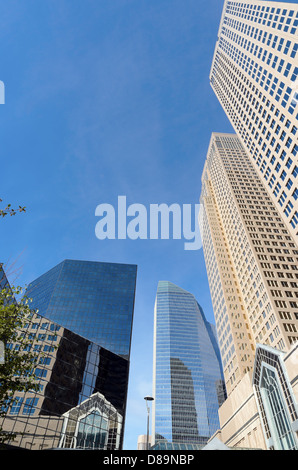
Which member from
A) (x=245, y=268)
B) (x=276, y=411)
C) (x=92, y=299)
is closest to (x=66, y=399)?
(x=276, y=411)

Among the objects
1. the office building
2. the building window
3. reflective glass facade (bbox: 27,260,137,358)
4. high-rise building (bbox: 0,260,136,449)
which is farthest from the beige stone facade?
reflective glass facade (bbox: 27,260,137,358)

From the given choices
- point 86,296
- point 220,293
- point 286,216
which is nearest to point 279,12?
point 286,216

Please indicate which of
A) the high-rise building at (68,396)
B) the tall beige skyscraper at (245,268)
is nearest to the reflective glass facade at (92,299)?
the tall beige skyscraper at (245,268)

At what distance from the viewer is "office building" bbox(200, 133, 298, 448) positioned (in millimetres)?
58000

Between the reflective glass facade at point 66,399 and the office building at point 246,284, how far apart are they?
24.8 metres

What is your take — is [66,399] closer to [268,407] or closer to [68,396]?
[68,396]

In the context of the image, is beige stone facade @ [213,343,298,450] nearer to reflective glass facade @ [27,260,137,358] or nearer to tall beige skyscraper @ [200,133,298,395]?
tall beige skyscraper @ [200,133,298,395]

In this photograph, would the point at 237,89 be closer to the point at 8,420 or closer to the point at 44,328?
the point at 44,328

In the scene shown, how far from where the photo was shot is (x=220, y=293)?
3671 inches

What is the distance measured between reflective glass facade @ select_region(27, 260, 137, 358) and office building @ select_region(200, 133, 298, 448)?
35345 mm

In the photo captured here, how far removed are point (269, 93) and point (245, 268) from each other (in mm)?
47465

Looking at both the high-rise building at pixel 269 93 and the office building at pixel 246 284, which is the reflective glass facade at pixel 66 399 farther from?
the high-rise building at pixel 269 93

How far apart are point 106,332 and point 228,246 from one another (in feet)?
180

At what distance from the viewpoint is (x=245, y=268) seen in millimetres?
84438
